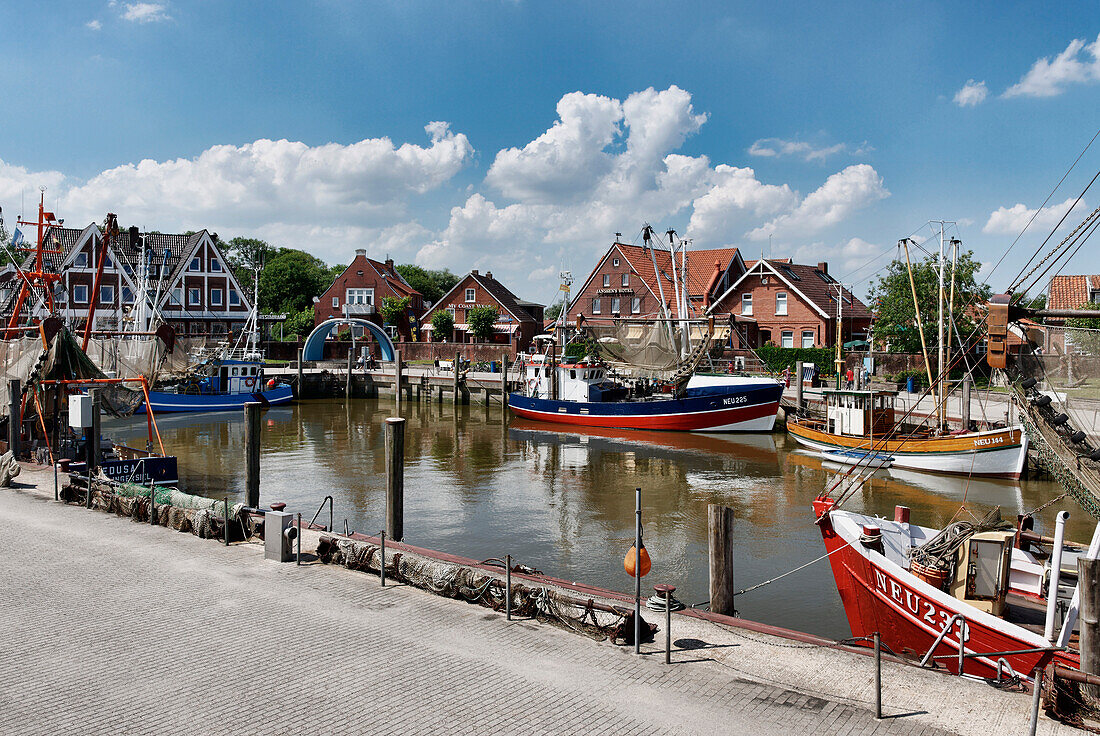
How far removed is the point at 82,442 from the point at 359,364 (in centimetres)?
3920

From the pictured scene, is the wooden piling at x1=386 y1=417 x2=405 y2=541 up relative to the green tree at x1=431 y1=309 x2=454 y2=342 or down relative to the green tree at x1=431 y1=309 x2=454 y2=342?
down

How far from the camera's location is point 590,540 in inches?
717

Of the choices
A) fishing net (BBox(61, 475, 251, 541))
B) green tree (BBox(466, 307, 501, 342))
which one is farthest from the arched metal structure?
fishing net (BBox(61, 475, 251, 541))

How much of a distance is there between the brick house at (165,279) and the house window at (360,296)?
9903 mm

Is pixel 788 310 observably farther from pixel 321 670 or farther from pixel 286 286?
pixel 286 286

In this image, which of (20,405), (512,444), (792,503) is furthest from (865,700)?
(512,444)

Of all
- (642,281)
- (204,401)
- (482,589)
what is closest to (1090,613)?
(482,589)

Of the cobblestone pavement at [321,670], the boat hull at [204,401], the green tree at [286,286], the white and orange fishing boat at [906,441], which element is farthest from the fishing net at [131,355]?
the green tree at [286,286]

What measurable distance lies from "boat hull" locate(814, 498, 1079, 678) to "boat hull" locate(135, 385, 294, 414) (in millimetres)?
36778

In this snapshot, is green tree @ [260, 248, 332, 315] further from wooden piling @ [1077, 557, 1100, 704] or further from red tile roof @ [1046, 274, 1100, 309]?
wooden piling @ [1077, 557, 1100, 704]

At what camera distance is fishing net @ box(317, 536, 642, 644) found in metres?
9.31

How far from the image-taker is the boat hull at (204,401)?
142 ft

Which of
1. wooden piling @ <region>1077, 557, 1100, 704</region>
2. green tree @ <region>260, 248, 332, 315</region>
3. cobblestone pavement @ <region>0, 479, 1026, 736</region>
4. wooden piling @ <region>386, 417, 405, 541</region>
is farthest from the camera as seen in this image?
green tree @ <region>260, 248, 332, 315</region>

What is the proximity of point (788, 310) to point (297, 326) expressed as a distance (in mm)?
47423
